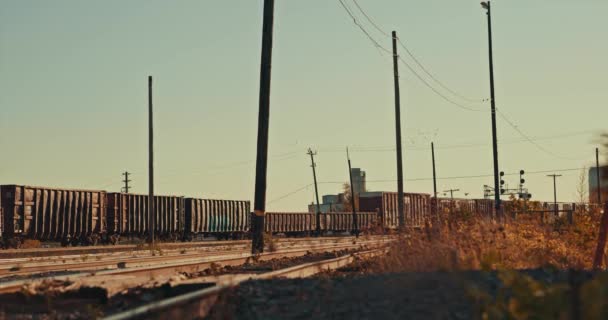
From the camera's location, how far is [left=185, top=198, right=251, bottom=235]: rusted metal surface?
2126 inches

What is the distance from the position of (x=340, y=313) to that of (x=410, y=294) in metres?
0.77

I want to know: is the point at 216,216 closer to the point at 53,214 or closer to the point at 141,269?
the point at 53,214

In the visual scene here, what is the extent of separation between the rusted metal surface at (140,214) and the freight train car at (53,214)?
2.51 ft

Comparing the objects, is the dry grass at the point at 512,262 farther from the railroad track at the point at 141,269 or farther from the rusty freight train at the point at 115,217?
the rusty freight train at the point at 115,217

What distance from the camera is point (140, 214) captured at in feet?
161

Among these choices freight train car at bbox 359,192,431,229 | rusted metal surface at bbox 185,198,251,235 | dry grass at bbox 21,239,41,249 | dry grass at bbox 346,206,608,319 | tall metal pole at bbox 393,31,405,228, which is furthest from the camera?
freight train car at bbox 359,192,431,229

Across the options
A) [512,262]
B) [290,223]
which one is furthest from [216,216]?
[512,262]

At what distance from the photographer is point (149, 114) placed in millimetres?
41250

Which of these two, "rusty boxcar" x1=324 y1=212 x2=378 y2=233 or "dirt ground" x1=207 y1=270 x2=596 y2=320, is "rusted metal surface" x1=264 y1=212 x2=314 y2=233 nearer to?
"rusty boxcar" x1=324 y1=212 x2=378 y2=233

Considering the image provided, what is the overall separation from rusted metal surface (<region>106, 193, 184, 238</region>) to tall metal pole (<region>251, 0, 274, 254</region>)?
23.6 m

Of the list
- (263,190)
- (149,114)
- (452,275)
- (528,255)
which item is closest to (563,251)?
(528,255)

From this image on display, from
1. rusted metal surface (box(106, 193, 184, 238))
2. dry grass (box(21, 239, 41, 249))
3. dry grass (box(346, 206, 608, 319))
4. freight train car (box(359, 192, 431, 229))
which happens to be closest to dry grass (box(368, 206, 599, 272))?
dry grass (box(346, 206, 608, 319))

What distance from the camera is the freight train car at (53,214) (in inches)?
1531

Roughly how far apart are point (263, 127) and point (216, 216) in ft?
109
